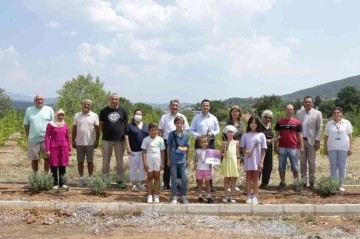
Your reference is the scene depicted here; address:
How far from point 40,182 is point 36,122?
117 centimetres

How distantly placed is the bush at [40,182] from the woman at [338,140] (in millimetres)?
5359

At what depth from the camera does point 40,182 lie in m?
7.34

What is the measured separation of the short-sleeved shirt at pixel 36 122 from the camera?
7.71 meters

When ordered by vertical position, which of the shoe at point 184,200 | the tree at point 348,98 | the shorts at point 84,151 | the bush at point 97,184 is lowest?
the shoe at point 184,200

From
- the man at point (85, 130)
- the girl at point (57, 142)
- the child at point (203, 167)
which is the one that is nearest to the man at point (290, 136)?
the child at point (203, 167)

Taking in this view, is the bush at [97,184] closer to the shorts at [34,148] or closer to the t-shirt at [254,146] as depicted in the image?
the shorts at [34,148]

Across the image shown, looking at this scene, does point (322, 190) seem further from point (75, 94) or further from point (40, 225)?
point (75, 94)

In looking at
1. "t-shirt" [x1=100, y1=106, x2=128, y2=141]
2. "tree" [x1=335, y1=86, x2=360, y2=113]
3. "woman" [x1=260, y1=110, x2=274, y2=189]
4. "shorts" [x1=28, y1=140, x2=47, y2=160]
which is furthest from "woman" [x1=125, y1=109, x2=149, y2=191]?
"tree" [x1=335, y1=86, x2=360, y2=113]

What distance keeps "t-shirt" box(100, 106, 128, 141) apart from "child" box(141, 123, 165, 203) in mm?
1034

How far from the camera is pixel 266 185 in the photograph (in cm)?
838

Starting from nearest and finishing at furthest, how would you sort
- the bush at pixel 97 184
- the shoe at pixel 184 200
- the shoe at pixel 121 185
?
the shoe at pixel 184 200
the bush at pixel 97 184
the shoe at pixel 121 185

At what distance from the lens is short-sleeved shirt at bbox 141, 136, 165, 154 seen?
6.95 meters

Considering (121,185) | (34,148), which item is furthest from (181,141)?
(34,148)

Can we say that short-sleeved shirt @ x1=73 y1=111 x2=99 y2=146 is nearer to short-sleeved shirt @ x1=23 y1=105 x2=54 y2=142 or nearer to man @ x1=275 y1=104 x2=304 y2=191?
short-sleeved shirt @ x1=23 y1=105 x2=54 y2=142
